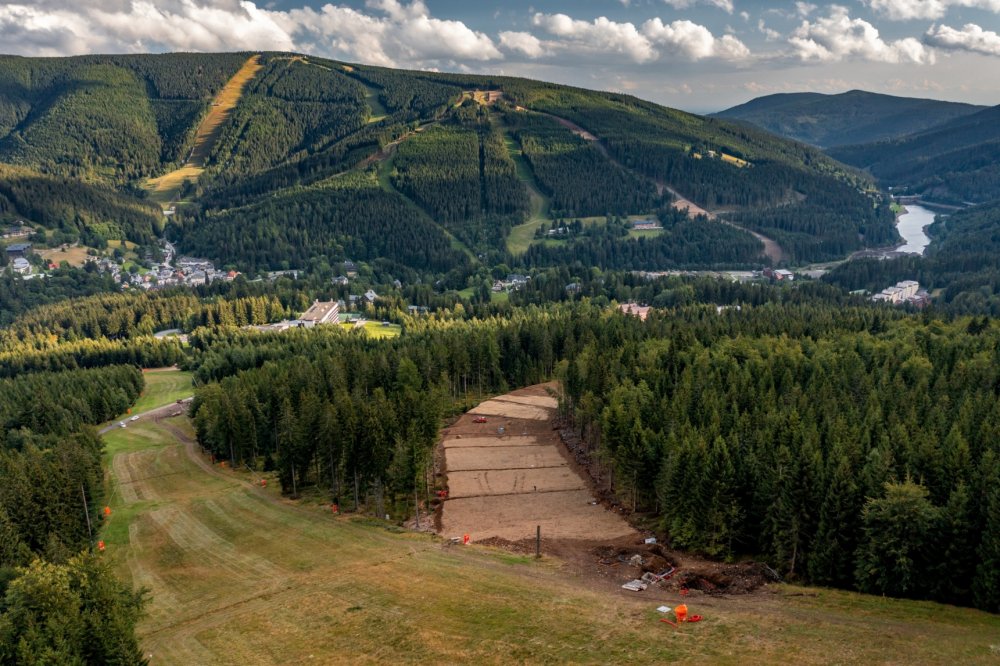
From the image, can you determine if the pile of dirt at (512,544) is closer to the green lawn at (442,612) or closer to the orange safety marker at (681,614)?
the green lawn at (442,612)

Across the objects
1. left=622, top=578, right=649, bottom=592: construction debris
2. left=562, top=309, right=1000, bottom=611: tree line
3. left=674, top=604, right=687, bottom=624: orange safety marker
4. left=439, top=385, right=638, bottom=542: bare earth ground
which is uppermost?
left=562, top=309, right=1000, bottom=611: tree line

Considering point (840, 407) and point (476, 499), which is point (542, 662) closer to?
point (476, 499)

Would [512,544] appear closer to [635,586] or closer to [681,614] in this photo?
[635,586]

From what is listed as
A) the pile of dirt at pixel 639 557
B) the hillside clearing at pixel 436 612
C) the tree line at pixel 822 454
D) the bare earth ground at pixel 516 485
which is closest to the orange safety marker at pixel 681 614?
the hillside clearing at pixel 436 612

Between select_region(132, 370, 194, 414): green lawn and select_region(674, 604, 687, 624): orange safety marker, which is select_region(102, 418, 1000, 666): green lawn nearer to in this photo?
select_region(674, 604, 687, 624): orange safety marker

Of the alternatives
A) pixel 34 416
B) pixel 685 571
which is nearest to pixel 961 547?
pixel 685 571

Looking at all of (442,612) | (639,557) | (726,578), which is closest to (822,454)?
(726,578)

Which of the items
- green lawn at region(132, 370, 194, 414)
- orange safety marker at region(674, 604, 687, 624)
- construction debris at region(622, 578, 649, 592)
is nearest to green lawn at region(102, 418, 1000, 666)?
construction debris at region(622, 578, 649, 592)

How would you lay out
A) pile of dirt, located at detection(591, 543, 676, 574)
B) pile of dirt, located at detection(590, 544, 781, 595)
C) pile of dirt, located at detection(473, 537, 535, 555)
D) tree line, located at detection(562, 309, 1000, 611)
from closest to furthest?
tree line, located at detection(562, 309, 1000, 611), pile of dirt, located at detection(590, 544, 781, 595), pile of dirt, located at detection(591, 543, 676, 574), pile of dirt, located at detection(473, 537, 535, 555)

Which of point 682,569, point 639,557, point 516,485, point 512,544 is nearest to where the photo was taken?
point 682,569

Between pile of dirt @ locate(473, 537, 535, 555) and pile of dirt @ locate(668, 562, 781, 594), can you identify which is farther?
pile of dirt @ locate(473, 537, 535, 555)
